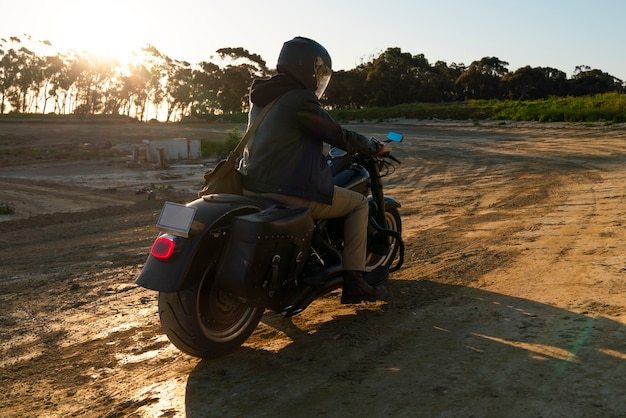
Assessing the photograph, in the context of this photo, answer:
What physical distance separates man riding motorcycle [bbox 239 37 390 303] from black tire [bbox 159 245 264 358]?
0.68m

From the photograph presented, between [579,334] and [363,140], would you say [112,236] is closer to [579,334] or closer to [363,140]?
[363,140]

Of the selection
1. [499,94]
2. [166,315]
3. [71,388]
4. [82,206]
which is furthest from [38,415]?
[499,94]

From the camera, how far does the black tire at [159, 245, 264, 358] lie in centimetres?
409

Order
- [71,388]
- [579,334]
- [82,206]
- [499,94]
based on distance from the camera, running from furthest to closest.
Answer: [499,94] → [82,206] → [579,334] → [71,388]

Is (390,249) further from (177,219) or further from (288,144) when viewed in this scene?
(177,219)

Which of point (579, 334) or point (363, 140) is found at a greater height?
point (363, 140)

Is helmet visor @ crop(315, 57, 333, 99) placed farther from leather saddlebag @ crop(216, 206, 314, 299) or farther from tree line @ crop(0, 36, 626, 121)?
tree line @ crop(0, 36, 626, 121)

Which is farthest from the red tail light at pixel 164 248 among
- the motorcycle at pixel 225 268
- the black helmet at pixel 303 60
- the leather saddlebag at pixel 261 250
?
the black helmet at pixel 303 60

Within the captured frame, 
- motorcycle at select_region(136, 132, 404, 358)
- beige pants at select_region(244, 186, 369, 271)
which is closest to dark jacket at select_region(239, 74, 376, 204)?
motorcycle at select_region(136, 132, 404, 358)

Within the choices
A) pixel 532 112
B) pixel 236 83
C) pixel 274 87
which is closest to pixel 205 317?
pixel 274 87

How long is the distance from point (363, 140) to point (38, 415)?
2731 mm

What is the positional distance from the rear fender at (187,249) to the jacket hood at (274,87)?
800 millimetres

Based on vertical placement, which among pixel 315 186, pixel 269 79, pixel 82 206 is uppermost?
pixel 269 79

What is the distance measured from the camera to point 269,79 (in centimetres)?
461
